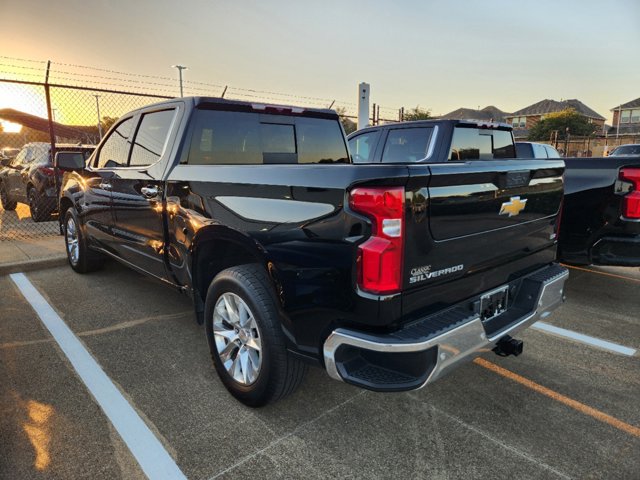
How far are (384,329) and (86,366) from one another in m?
2.50

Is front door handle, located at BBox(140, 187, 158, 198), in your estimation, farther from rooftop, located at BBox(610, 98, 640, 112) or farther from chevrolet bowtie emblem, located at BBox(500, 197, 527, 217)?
rooftop, located at BBox(610, 98, 640, 112)

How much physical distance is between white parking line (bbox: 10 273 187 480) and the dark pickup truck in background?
14.5ft

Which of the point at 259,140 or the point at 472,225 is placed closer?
the point at 472,225

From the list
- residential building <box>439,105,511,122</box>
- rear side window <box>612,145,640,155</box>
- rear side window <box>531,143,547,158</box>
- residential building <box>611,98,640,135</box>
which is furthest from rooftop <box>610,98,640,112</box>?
rear side window <box>531,143,547,158</box>

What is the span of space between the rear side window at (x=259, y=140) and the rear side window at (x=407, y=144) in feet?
6.26

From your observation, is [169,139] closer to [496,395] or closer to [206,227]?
[206,227]

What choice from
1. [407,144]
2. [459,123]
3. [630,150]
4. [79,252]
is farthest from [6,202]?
[630,150]

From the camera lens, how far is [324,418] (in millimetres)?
2738

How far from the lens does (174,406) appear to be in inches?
112

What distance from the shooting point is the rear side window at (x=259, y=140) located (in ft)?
11.6

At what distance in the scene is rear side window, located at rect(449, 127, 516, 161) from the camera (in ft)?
18.9

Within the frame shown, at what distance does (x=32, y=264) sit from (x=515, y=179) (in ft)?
19.9

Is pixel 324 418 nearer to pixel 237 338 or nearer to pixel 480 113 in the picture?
pixel 237 338

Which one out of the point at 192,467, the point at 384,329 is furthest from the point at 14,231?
the point at 384,329
